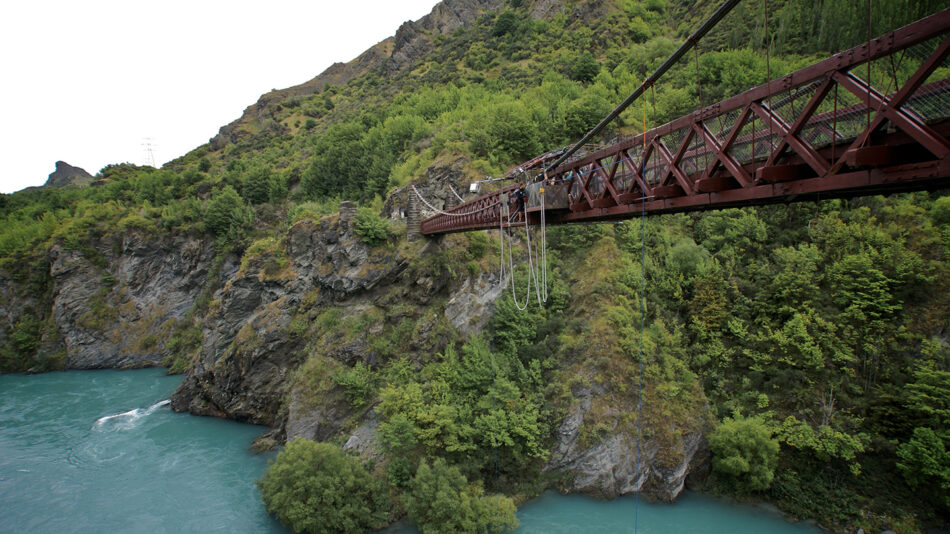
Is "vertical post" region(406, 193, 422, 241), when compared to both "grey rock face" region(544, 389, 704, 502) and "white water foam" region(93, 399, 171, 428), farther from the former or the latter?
"white water foam" region(93, 399, 171, 428)

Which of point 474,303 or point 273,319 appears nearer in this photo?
point 474,303

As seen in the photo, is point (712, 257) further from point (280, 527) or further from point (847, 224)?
point (280, 527)

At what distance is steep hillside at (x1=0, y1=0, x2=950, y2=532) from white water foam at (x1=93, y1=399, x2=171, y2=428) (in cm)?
233

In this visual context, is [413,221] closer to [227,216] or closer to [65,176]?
[227,216]

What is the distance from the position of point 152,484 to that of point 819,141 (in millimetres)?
24983

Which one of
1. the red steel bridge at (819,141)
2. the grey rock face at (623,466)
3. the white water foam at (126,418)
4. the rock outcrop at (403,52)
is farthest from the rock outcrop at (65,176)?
the red steel bridge at (819,141)

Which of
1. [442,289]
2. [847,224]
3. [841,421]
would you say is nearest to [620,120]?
[847,224]

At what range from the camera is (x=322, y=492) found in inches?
519

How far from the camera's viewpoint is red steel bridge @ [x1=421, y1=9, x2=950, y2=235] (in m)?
3.63

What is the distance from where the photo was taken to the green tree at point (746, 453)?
1377 cm

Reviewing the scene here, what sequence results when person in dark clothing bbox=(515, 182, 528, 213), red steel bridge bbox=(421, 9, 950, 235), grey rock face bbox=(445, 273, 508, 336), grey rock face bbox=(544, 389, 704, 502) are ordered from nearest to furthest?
red steel bridge bbox=(421, 9, 950, 235)
person in dark clothing bbox=(515, 182, 528, 213)
grey rock face bbox=(544, 389, 704, 502)
grey rock face bbox=(445, 273, 508, 336)

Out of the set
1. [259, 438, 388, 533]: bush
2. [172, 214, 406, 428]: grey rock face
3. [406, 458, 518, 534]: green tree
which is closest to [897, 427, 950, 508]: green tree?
[406, 458, 518, 534]: green tree

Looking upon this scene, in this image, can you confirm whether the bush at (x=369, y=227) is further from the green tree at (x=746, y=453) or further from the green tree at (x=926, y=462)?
the green tree at (x=926, y=462)

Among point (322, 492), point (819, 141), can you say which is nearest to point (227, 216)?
point (322, 492)
